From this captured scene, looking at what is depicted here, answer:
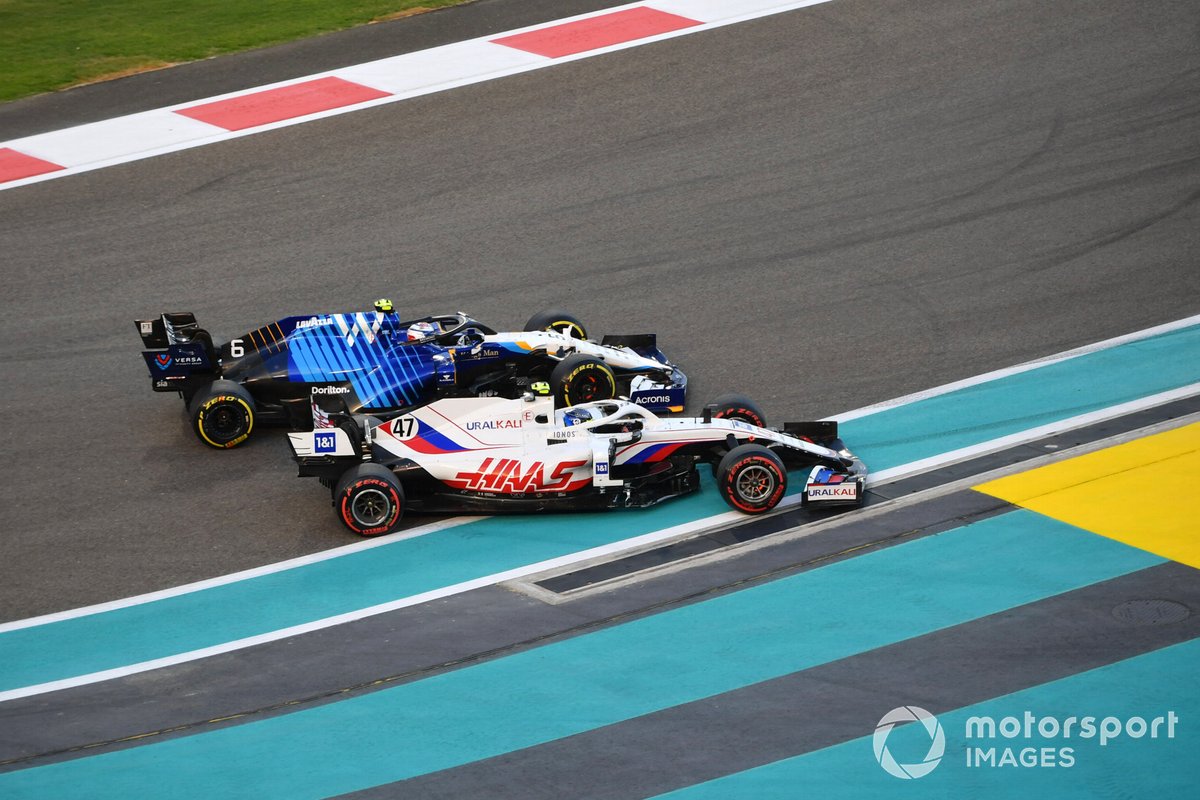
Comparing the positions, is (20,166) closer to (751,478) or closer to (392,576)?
(392,576)

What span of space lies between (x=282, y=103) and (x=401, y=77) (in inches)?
78.9

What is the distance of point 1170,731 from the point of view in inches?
428

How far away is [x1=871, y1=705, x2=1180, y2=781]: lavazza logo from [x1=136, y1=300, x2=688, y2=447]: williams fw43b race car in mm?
5403

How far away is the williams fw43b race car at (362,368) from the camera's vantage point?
1523cm

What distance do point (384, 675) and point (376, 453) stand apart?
8.70 feet

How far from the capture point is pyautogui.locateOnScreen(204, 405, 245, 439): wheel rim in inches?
599

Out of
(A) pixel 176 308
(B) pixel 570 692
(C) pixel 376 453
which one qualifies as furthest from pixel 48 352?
(B) pixel 570 692

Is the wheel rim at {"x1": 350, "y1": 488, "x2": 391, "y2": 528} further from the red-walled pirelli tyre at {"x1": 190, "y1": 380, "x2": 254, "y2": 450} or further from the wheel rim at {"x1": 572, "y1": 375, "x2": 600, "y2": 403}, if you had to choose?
the wheel rim at {"x1": 572, "y1": 375, "x2": 600, "y2": 403}

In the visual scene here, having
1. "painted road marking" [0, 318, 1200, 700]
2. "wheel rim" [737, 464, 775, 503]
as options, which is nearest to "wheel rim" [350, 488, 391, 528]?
"painted road marking" [0, 318, 1200, 700]

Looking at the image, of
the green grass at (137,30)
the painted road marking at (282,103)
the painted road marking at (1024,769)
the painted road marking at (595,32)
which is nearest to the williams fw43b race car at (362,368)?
the painted road marking at (1024,769)

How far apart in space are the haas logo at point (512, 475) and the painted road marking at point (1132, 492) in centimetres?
409

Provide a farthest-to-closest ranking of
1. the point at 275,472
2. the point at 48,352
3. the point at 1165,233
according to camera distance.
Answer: the point at 1165,233 < the point at 48,352 < the point at 275,472

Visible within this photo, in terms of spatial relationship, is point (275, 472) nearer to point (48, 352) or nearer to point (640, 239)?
point (48, 352)

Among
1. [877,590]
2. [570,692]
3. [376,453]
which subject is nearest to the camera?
[570,692]
